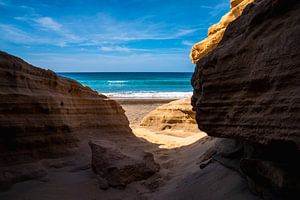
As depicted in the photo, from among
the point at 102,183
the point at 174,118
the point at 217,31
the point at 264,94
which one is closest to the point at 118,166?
the point at 102,183

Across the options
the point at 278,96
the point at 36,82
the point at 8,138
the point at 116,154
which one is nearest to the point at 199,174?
the point at 116,154

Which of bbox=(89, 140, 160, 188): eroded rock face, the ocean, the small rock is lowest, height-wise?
the small rock

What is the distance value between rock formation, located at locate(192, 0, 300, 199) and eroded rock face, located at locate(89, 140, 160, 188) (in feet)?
7.90

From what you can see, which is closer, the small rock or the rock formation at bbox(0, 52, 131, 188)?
the small rock

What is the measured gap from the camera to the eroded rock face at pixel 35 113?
17.3 ft

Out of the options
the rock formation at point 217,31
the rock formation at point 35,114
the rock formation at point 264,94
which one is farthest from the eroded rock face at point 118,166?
the rock formation at point 217,31

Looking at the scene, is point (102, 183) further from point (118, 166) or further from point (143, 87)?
point (143, 87)

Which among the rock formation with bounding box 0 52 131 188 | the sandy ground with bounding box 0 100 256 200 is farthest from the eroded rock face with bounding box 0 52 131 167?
the sandy ground with bounding box 0 100 256 200

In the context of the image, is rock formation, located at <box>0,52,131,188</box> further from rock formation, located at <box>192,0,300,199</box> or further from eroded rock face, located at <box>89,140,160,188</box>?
rock formation, located at <box>192,0,300,199</box>

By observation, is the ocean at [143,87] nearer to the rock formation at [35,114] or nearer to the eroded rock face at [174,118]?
the eroded rock face at [174,118]

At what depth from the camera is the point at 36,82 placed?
20.1 ft

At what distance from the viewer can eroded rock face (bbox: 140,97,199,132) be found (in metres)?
12.6

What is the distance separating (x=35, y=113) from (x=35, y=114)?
0.02 m

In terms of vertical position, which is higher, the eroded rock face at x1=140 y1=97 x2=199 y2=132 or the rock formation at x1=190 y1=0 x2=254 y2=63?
the rock formation at x1=190 y1=0 x2=254 y2=63
